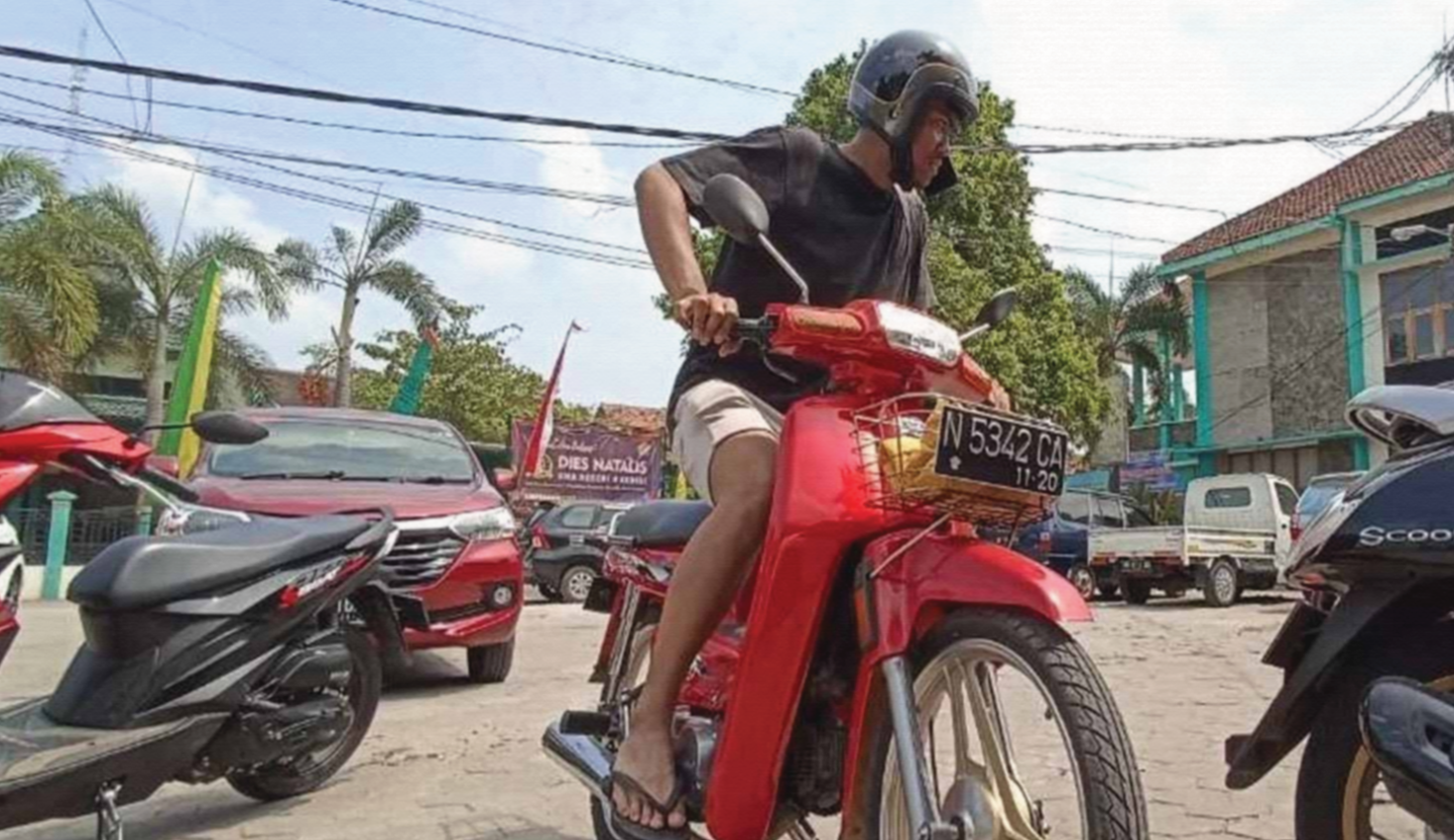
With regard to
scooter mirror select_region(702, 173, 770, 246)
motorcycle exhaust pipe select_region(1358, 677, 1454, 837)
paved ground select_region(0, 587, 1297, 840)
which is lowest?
paved ground select_region(0, 587, 1297, 840)

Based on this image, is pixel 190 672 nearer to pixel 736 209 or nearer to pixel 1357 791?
pixel 736 209

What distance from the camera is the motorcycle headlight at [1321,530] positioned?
7.28ft

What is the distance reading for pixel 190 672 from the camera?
3209 mm

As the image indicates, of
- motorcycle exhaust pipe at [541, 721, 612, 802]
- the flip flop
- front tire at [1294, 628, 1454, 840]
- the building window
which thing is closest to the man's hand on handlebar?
the flip flop

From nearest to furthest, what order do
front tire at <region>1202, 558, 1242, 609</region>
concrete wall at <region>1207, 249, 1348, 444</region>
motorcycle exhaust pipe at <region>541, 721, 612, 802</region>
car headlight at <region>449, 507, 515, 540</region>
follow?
motorcycle exhaust pipe at <region>541, 721, 612, 802</region>
car headlight at <region>449, 507, 515, 540</region>
front tire at <region>1202, 558, 1242, 609</region>
concrete wall at <region>1207, 249, 1348, 444</region>

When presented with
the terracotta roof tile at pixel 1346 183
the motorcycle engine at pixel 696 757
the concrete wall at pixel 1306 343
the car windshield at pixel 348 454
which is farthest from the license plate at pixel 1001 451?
the concrete wall at pixel 1306 343

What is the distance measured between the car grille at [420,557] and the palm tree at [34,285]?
41.7 feet

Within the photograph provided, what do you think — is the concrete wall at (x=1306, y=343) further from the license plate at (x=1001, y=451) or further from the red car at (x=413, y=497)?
the license plate at (x=1001, y=451)

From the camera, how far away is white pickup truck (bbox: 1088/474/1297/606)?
48.1 ft

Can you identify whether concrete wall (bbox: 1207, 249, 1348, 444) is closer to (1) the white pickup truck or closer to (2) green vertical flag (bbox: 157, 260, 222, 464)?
(1) the white pickup truck

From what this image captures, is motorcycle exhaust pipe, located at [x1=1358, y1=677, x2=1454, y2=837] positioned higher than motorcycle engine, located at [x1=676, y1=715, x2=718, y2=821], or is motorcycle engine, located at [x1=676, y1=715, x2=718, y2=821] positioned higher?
motorcycle exhaust pipe, located at [x1=1358, y1=677, x2=1454, y2=837]

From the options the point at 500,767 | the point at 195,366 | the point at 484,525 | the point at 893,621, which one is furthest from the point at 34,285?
the point at 893,621

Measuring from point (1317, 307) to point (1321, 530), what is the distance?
25.4m

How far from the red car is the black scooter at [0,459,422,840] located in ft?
6.07
